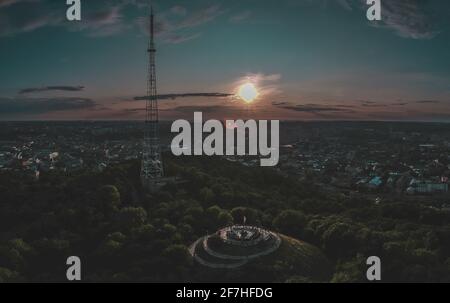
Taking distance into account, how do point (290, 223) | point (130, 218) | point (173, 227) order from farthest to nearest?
1. point (290, 223)
2. point (130, 218)
3. point (173, 227)

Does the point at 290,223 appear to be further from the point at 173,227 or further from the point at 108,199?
the point at 108,199

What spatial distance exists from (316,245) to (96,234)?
38.5ft

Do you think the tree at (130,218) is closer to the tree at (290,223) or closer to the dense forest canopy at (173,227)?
the dense forest canopy at (173,227)

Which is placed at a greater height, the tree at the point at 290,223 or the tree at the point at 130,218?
the tree at the point at 130,218

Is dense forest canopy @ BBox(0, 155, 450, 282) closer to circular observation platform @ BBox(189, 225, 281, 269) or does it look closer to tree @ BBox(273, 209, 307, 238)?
tree @ BBox(273, 209, 307, 238)

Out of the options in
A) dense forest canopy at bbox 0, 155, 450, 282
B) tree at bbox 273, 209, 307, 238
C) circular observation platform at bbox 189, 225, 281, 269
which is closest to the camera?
dense forest canopy at bbox 0, 155, 450, 282

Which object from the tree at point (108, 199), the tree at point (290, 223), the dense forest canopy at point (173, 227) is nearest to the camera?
the dense forest canopy at point (173, 227)

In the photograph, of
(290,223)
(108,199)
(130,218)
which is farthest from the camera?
(108,199)

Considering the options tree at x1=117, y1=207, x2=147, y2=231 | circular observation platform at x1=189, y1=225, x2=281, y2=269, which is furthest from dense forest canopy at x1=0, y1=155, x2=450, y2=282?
circular observation platform at x1=189, y1=225, x2=281, y2=269

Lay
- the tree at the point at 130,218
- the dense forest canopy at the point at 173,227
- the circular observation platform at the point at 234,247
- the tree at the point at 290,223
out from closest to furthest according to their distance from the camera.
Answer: the dense forest canopy at the point at 173,227 < the circular observation platform at the point at 234,247 < the tree at the point at 130,218 < the tree at the point at 290,223

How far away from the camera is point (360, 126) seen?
7300cm

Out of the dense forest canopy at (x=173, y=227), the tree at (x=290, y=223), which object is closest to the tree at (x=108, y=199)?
the dense forest canopy at (x=173, y=227)

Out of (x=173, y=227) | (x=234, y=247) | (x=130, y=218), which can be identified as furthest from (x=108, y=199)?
(x=234, y=247)
